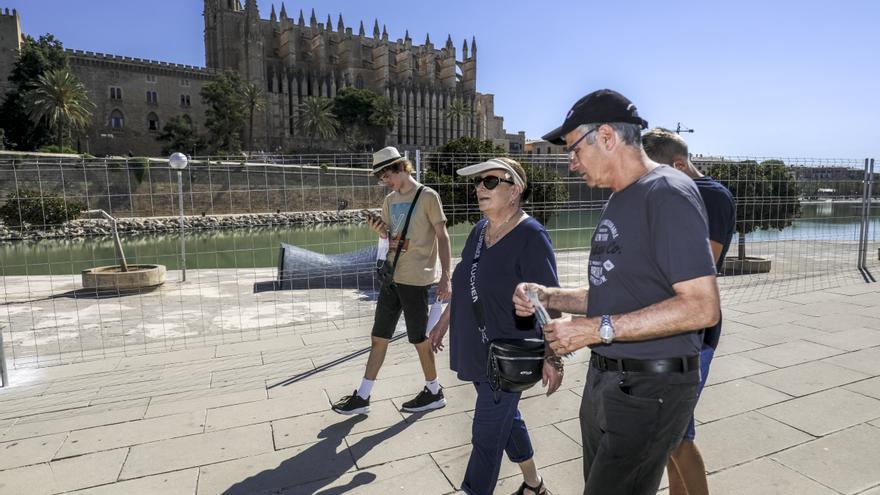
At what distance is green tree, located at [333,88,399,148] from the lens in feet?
223

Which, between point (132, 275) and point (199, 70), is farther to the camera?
point (199, 70)

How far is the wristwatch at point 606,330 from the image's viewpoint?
155 centimetres

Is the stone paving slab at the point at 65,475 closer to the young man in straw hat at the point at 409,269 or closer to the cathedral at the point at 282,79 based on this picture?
the young man in straw hat at the point at 409,269

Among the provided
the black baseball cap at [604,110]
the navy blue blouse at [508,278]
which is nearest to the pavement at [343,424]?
the navy blue blouse at [508,278]

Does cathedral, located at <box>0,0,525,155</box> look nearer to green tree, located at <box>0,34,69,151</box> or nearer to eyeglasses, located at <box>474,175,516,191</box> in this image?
green tree, located at <box>0,34,69,151</box>

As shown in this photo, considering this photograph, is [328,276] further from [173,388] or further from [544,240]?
[544,240]

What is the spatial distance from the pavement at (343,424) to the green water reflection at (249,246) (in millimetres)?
3501

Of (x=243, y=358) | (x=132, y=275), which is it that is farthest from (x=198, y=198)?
(x=243, y=358)

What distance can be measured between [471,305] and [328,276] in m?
7.13

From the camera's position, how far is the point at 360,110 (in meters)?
68.1

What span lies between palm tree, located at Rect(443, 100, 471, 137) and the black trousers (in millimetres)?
87167

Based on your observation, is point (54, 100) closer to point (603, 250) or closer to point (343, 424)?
point (343, 424)

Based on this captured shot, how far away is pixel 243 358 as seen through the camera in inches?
198

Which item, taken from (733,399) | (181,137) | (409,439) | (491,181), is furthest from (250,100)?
(491,181)
